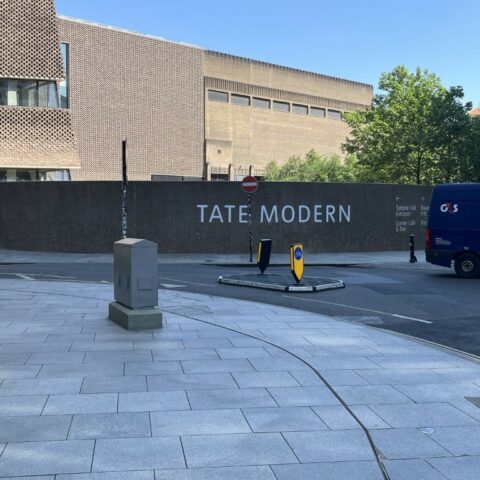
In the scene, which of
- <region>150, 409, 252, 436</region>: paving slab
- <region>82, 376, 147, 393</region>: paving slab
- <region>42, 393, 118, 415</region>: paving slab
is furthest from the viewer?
<region>82, 376, 147, 393</region>: paving slab

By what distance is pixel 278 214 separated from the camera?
77.4 ft

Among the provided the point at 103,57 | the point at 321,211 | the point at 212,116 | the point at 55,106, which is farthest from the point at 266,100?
the point at 321,211

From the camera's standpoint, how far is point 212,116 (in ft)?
230

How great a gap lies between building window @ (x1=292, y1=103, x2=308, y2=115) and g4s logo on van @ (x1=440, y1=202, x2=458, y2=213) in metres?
65.7

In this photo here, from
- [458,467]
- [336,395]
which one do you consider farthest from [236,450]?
[336,395]

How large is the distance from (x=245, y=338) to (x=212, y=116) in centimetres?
6426

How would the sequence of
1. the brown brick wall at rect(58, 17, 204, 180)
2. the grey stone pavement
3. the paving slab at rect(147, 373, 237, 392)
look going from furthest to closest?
the brown brick wall at rect(58, 17, 204, 180) → the paving slab at rect(147, 373, 237, 392) → the grey stone pavement

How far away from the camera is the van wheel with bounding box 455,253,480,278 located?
1631 cm

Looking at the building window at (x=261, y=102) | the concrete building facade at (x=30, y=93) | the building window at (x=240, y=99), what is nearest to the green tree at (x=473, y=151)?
the concrete building facade at (x=30, y=93)

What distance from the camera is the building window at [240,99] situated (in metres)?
72.4

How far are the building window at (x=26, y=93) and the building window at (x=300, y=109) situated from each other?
5415 cm

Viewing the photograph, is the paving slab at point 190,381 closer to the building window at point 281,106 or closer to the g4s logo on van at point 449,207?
the g4s logo on van at point 449,207

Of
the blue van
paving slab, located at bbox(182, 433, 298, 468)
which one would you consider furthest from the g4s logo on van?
paving slab, located at bbox(182, 433, 298, 468)

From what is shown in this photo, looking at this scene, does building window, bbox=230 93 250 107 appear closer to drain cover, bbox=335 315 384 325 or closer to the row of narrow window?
the row of narrow window
